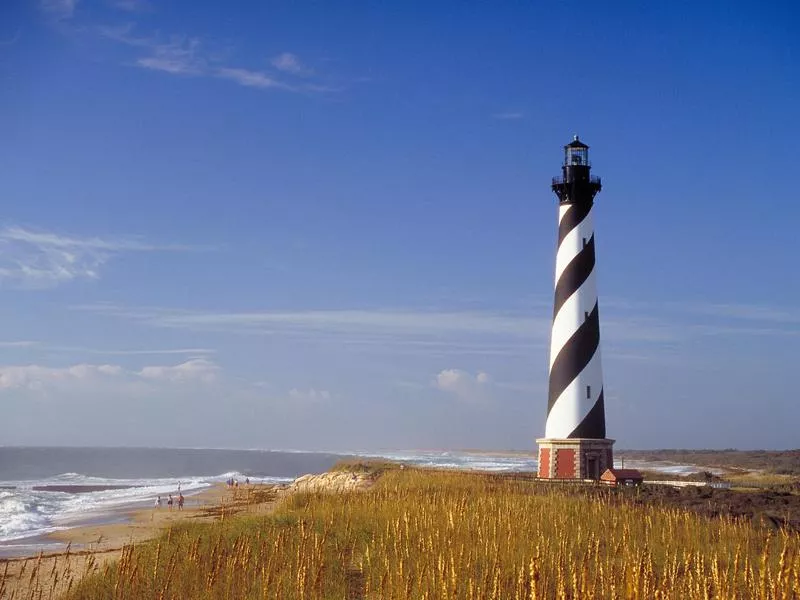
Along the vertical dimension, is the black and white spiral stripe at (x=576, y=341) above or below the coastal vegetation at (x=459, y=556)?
above

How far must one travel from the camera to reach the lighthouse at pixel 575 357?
25109 mm

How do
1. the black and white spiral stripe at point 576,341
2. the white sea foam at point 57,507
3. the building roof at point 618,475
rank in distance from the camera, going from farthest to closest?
the white sea foam at point 57,507, the black and white spiral stripe at point 576,341, the building roof at point 618,475

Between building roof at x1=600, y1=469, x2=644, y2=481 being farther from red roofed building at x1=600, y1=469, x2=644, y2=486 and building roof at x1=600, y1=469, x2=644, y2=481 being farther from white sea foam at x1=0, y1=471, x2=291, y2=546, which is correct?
white sea foam at x1=0, y1=471, x2=291, y2=546

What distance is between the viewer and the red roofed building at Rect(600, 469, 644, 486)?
23.5 m

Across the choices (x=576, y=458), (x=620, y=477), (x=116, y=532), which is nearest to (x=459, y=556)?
(x=620, y=477)

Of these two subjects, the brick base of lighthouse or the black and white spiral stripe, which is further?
the black and white spiral stripe

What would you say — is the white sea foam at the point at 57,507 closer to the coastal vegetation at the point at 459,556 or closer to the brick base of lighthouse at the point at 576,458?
the coastal vegetation at the point at 459,556

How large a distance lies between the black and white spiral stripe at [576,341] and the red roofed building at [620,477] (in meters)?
1.44

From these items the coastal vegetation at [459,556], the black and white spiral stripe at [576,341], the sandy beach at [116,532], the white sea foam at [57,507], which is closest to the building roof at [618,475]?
the black and white spiral stripe at [576,341]

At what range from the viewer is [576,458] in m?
24.9

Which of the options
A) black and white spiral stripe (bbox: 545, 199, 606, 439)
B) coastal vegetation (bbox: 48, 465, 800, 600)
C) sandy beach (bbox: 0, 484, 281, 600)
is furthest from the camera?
black and white spiral stripe (bbox: 545, 199, 606, 439)

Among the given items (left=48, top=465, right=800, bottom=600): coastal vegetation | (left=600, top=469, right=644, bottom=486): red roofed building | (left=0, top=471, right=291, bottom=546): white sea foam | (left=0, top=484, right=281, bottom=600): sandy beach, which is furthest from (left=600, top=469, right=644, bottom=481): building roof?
(left=0, top=471, right=291, bottom=546): white sea foam

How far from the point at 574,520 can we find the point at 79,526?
857 inches

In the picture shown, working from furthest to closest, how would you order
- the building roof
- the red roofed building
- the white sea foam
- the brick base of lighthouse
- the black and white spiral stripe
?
1. the white sea foam
2. the black and white spiral stripe
3. the brick base of lighthouse
4. the building roof
5. the red roofed building
